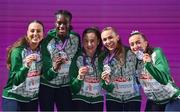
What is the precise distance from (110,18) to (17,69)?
6.76 feet

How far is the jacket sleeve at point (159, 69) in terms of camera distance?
11.5 ft

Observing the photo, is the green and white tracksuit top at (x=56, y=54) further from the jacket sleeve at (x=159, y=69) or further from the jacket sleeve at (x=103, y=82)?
the jacket sleeve at (x=159, y=69)

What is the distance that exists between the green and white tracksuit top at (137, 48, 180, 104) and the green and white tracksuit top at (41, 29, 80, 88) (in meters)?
0.64

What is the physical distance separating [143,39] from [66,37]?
0.64 meters

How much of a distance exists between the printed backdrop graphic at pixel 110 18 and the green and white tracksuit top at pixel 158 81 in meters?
1.66

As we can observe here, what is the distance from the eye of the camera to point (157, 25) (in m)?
5.29

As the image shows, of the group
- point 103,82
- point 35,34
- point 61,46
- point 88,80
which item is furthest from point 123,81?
point 35,34

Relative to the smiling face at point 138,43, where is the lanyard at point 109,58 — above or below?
below

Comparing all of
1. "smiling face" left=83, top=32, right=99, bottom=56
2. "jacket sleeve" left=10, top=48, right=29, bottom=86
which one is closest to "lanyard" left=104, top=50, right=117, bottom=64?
"smiling face" left=83, top=32, right=99, bottom=56

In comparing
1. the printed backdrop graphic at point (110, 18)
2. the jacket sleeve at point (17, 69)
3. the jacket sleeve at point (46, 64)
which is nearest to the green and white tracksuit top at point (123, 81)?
the jacket sleeve at point (46, 64)

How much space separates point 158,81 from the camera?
355 centimetres

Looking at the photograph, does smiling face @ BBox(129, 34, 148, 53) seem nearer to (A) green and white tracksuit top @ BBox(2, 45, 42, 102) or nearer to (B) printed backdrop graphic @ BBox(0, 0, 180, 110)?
(A) green and white tracksuit top @ BBox(2, 45, 42, 102)

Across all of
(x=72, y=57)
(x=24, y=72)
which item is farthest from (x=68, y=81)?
(x=24, y=72)

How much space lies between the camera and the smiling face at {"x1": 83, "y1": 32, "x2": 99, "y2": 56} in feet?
12.0
